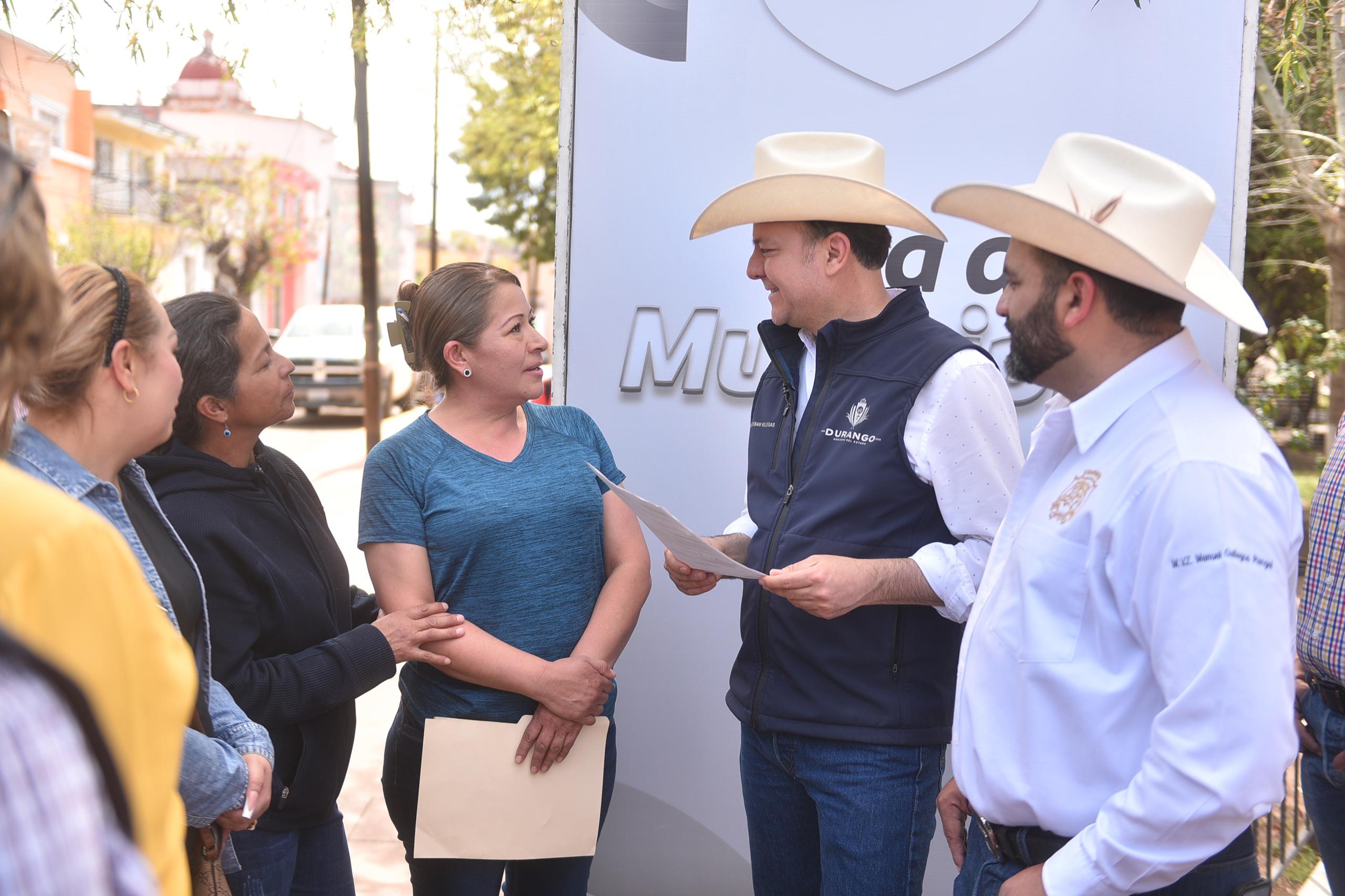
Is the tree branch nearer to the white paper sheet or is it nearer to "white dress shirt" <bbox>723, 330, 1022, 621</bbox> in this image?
"white dress shirt" <bbox>723, 330, 1022, 621</bbox>

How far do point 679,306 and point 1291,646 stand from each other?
215cm

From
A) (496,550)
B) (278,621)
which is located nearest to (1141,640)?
(496,550)

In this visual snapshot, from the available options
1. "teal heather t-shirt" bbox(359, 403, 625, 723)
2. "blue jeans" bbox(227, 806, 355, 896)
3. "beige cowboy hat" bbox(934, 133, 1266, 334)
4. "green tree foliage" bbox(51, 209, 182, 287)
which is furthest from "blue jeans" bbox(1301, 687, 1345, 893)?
"green tree foliage" bbox(51, 209, 182, 287)

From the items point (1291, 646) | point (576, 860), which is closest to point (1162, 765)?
point (1291, 646)

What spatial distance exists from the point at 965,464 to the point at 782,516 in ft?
1.32

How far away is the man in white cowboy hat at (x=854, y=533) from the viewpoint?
2.14 meters

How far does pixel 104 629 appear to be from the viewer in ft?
2.85

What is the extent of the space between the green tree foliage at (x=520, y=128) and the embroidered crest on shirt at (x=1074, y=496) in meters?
4.54

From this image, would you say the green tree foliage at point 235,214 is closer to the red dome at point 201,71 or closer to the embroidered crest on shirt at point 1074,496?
the red dome at point 201,71

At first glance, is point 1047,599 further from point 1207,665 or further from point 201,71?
Answer: point 201,71

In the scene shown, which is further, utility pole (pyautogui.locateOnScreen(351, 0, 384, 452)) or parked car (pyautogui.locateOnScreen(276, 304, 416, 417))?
parked car (pyautogui.locateOnScreen(276, 304, 416, 417))

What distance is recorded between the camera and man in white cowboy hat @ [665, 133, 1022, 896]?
2.14m

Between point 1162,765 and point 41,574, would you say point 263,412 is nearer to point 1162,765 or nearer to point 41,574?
point 41,574

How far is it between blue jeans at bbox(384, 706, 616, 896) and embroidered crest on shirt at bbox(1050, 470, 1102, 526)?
4.48 ft
